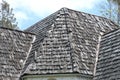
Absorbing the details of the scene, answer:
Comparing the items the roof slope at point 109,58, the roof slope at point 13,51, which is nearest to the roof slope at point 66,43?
the roof slope at point 109,58

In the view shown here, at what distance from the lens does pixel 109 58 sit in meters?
18.1

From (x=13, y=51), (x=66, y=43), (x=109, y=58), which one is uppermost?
(x=66, y=43)

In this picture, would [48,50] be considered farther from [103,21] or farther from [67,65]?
[103,21]

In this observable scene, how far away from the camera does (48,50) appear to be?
60.6ft

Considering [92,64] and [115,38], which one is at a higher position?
[115,38]

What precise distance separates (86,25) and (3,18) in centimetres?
2453

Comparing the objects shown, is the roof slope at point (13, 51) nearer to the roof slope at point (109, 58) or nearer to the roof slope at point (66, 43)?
the roof slope at point (66, 43)

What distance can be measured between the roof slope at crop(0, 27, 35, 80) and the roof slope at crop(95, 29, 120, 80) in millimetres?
4132

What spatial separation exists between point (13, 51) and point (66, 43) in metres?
3.06

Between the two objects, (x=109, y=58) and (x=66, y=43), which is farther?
(x=66, y=43)

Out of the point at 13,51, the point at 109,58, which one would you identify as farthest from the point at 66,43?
the point at 13,51

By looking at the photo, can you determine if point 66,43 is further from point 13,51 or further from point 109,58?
point 13,51

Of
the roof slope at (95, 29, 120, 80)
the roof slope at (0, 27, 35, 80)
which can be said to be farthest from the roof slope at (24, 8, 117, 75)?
the roof slope at (0, 27, 35, 80)

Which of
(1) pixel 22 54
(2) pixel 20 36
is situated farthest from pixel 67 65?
(2) pixel 20 36
